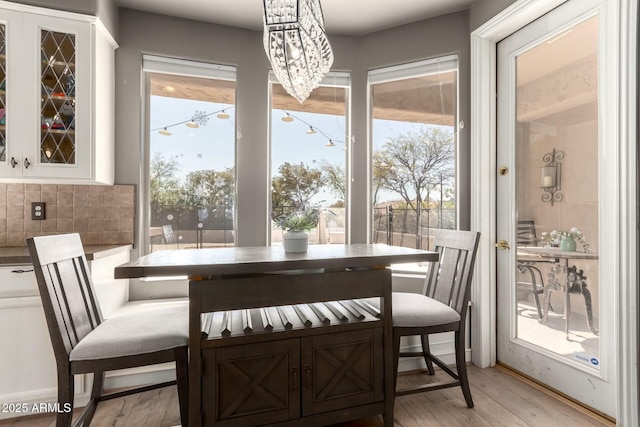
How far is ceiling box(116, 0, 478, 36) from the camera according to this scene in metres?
2.52

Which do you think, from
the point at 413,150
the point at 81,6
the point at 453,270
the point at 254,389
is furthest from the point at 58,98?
the point at 453,270

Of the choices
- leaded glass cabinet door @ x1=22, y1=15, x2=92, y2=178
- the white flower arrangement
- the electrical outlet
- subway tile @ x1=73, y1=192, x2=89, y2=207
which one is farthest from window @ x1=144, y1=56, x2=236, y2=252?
the white flower arrangement

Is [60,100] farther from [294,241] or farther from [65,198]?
[294,241]

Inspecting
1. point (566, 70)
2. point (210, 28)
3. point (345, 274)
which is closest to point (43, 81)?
point (210, 28)

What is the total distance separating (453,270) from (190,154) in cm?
226

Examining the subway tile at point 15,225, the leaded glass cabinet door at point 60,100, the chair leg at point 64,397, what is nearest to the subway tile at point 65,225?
the subway tile at point 15,225

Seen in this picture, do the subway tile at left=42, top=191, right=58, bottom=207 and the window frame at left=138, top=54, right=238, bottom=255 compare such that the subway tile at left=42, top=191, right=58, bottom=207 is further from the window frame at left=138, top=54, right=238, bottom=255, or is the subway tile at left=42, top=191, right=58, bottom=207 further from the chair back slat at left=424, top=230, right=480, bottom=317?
the chair back slat at left=424, top=230, right=480, bottom=317

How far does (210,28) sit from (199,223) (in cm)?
166

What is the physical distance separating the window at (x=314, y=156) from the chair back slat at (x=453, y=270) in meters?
0.91

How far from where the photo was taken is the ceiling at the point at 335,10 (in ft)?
8.26

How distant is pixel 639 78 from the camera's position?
5.38ft

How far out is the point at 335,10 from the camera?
262 cm

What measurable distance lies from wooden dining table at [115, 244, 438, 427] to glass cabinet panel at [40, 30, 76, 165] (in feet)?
3.96

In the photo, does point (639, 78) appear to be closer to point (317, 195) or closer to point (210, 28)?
point (317, 195)
